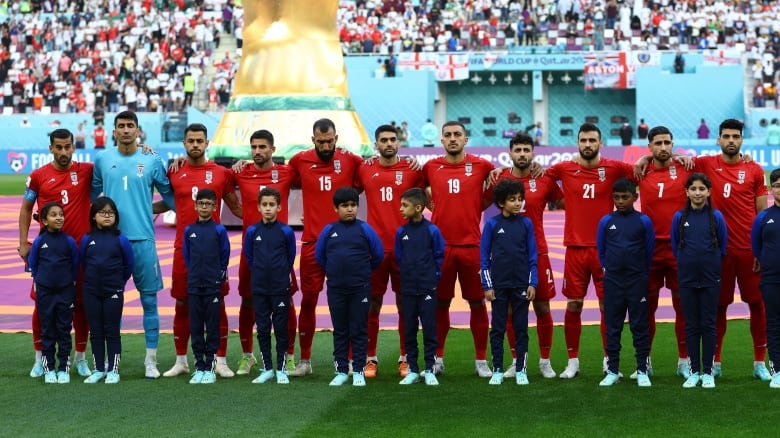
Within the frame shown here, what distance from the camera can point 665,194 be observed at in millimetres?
8812

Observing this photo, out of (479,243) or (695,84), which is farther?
(695,84)

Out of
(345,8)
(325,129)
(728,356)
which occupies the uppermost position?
(345,8)

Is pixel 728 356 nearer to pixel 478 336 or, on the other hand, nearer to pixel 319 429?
pixel 478 336

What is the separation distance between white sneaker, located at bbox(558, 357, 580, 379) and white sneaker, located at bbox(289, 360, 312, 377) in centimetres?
189

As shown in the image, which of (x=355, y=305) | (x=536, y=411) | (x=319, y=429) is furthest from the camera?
(x=355, y=305)

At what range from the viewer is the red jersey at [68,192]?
917cm

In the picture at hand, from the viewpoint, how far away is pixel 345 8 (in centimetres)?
4694

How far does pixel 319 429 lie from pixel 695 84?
119 feet

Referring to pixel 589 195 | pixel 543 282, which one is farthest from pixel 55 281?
pixel 589 195

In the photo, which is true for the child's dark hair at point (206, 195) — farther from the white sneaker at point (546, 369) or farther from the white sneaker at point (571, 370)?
the white sneaker at point (571, 370)

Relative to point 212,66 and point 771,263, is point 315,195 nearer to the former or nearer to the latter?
point 771,263

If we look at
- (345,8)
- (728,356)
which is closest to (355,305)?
(728,356)

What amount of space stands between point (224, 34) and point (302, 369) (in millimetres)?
36994

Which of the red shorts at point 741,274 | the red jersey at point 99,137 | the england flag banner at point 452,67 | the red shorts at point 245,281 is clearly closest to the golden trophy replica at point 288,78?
the red shorts at point 245,281
